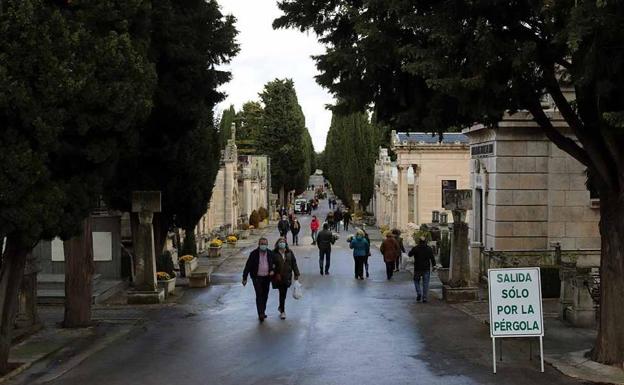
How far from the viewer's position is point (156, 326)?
47.0 feet

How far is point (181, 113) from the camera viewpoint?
1622 centimetres

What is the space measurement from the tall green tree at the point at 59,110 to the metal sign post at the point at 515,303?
217 inches

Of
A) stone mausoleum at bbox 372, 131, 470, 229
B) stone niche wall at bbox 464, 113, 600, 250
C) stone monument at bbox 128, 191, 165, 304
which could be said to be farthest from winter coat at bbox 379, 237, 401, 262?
stone mausoleum at bbox 372, 131, 470, 229

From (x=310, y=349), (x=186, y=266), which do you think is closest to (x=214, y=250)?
(x=186, y=266)

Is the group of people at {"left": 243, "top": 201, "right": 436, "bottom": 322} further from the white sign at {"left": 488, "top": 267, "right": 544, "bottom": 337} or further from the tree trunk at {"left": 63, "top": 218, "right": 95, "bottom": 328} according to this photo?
the white sign at {"left": 488, "top": 267, "right": 544, "bottom": 337}

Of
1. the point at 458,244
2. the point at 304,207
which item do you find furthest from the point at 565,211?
the point at 304,207

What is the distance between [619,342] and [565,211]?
34.6ft

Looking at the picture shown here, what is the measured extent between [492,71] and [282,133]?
68.6 meters

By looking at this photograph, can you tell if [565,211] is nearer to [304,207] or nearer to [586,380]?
[586,380]

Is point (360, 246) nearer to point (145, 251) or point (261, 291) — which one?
point (145, 251)

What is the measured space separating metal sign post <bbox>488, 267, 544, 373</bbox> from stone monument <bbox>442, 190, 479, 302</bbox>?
264 inches

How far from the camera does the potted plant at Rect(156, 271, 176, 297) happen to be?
738 inches

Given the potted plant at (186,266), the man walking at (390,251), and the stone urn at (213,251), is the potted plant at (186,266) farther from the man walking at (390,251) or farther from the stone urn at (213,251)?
the stone urn at (213,251)

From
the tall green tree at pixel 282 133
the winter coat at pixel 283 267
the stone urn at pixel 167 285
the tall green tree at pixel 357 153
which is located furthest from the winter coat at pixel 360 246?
the tall green tree at pixel 282 133
